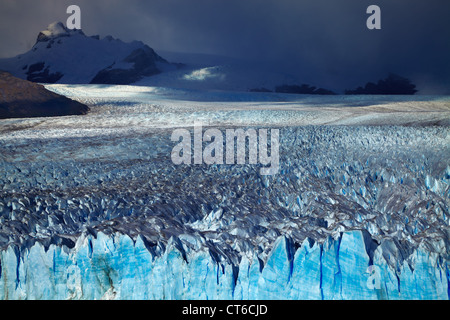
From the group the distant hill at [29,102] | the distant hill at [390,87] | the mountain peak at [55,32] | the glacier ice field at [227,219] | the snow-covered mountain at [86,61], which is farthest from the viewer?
the mountain peak at [55,32]

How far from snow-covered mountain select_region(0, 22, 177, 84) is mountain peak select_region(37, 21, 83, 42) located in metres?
0.19

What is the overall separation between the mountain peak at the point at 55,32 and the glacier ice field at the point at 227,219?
1300cm

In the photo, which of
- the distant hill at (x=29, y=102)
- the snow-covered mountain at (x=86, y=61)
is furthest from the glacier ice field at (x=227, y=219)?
the snow-covered mountain at (x=86, y=61)

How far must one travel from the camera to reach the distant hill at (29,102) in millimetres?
6456

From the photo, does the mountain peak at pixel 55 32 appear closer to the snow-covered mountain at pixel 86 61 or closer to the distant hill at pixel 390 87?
the snow-covered mountain at pixel 86 61

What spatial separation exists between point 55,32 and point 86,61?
2694 millimetres

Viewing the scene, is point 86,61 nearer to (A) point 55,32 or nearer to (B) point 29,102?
(A) point 55,32

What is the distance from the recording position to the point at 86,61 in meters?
14.6

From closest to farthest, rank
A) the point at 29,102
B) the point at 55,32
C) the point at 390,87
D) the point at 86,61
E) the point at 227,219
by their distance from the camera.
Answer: the point at 227,219
the point at 29,102
the point at 390,87
the point at 86,61
the point at 55,32

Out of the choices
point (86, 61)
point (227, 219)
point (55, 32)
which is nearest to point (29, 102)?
point (227, 219)

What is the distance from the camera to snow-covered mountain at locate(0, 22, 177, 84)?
1423 centimetres

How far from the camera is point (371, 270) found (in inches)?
58.5

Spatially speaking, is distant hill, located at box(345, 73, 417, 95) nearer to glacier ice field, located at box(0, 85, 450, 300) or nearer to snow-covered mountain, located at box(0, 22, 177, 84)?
snow-covered mountain, located at box(0, 22, 177, 84)

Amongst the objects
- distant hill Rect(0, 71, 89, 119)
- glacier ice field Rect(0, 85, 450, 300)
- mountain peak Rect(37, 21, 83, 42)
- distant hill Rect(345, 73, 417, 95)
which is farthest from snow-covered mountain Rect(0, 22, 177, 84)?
glacier ice field Rect(0, 85, 450, 300)
